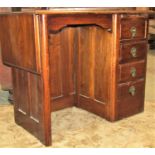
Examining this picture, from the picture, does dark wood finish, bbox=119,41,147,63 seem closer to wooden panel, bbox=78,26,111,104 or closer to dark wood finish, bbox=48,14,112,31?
wooden panel, bbox=78,26,111,104

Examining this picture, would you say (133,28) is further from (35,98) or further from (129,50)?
(35,98)

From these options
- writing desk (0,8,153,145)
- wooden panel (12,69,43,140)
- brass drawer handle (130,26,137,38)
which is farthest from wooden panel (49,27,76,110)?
brass drawer handle (130,26,137,38)

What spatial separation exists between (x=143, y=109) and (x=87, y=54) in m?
0.63

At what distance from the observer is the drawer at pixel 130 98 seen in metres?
1.91

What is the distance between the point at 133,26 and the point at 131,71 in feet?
1.04

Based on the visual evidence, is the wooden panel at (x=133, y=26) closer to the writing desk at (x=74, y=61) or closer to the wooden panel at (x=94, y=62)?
the writing desk at (x=74, y=61)

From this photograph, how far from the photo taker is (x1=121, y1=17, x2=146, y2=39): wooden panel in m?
1.80

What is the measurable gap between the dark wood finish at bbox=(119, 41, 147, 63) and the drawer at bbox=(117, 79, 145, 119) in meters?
0.18

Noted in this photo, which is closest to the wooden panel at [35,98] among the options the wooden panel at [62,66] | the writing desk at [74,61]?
the writing desk at [74,61]

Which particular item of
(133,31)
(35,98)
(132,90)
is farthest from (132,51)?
(35,98)

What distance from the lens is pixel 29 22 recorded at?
1.43 metres

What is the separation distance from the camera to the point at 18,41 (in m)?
1.57
